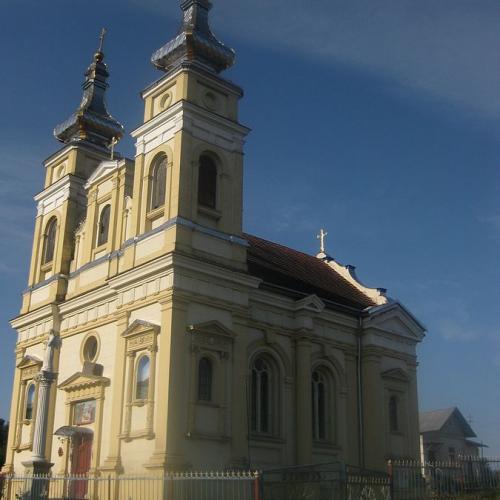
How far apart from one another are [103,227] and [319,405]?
33.5 feet

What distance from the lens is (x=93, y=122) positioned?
104 feet

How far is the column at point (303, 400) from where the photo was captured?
25.5 meters

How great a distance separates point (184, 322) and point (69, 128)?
12.9 meters

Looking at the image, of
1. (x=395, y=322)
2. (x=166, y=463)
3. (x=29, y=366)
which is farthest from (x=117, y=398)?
(x=395, y=322)

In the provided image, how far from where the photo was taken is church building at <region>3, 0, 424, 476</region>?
22.9 metres

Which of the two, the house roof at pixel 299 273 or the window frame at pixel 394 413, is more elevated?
the house roof at pixel 299 273

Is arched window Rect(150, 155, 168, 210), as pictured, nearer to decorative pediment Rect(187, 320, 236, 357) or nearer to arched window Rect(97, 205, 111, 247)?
arched window Rect(97, 205, 111, 247)

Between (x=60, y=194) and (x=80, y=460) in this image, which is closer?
(x=80, y=460)

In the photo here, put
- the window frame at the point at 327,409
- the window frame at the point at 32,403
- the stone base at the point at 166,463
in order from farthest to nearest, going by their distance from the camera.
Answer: the window frame at the point at 32,403
the window frame at the point at 327,409
the stone base at the point at 166,463

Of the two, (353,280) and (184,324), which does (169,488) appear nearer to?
(184,324)

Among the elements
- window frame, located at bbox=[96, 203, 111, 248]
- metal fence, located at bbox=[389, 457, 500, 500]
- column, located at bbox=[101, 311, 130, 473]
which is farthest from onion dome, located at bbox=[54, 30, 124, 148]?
metal fence, located at bbox=[389, 457, 500, 500]

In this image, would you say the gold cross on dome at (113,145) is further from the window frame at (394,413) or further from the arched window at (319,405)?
the window frame at (394,413)

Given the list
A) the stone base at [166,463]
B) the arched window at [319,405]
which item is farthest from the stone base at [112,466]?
the arched window at [319,405]

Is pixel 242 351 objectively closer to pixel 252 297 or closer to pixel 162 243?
pixel 252 297
